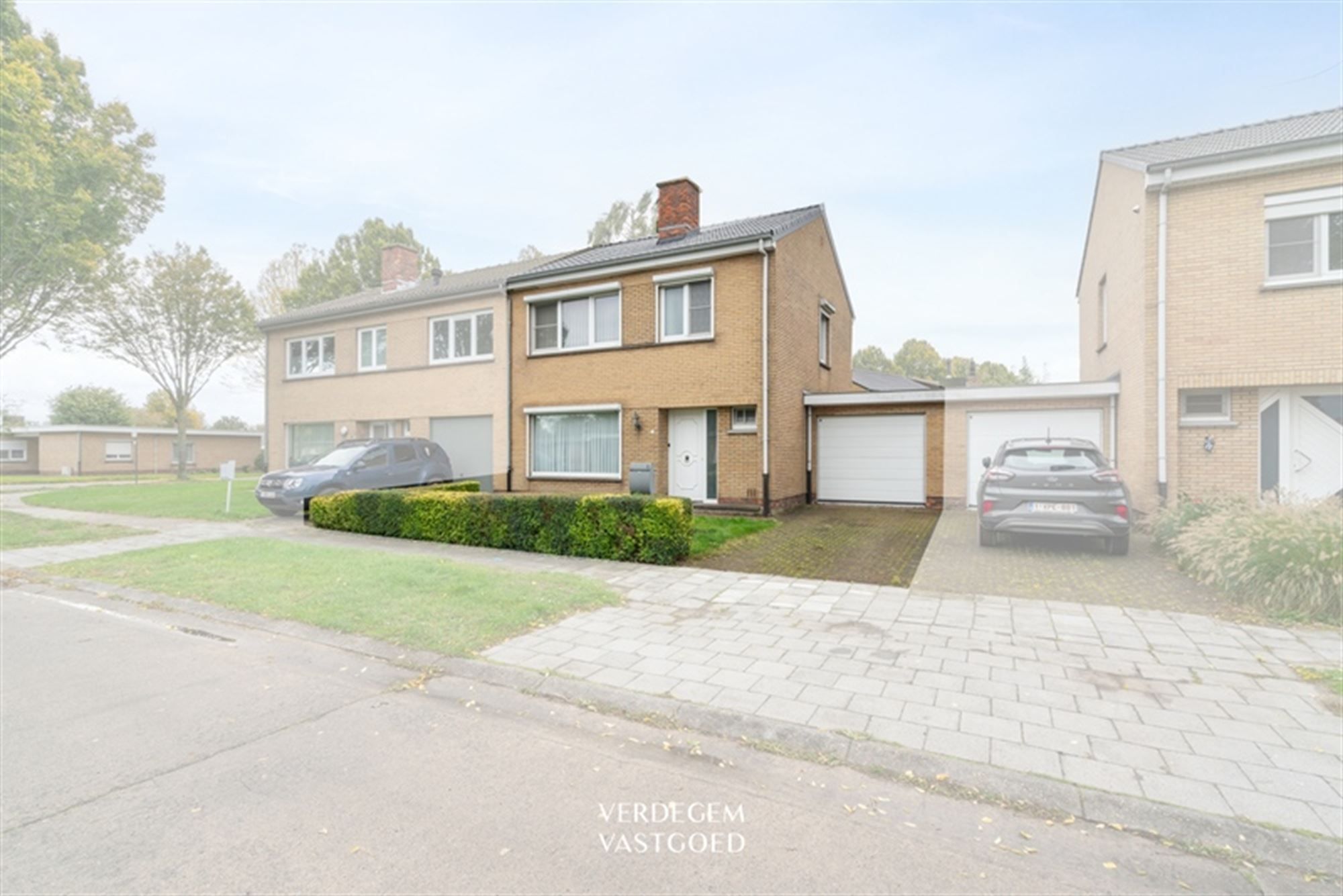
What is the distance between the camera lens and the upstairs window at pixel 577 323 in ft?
46.9

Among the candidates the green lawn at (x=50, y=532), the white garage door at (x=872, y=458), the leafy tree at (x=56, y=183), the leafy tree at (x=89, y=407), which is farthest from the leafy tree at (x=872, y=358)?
the leafy tree at (x=89, y=407)

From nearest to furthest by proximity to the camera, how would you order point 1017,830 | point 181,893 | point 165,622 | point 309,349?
point 181,893 → point 1017,830 → point 165,622 → point 309,349

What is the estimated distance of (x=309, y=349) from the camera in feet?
65.3

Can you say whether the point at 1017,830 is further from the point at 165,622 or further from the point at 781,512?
the point at 781,512

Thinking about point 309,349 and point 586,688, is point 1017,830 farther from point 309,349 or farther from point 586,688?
point 309,349

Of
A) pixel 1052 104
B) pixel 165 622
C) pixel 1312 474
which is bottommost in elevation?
pixel 165 622

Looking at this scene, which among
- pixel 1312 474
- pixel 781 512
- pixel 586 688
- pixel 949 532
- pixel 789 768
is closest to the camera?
pixel 789 768

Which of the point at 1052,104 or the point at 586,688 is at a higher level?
the point at 1052,104

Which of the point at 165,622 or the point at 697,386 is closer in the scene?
the point at 165,622

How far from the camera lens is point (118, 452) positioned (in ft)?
133

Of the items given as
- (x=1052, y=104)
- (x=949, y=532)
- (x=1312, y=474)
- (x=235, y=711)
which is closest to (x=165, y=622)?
(x=235, y=711)

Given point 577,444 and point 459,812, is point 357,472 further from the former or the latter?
point 459,812

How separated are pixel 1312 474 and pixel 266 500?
1860cm

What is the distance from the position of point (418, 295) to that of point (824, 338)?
11140 millimetres
